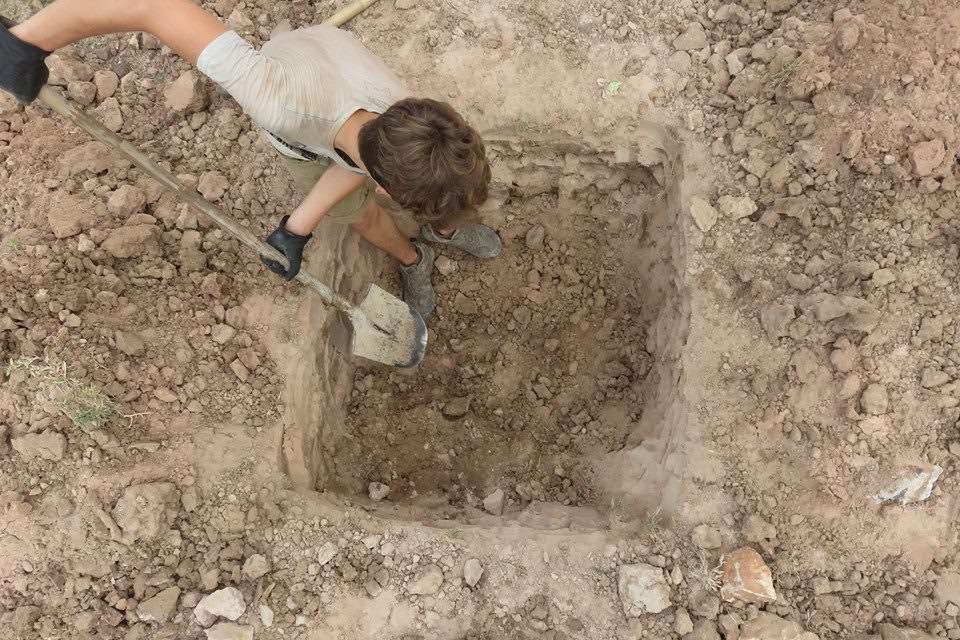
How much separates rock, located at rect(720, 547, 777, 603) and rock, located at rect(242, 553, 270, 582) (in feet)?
5.41

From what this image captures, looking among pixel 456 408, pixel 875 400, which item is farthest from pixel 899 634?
pixel 456 408

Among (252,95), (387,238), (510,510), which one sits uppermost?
(252,95)

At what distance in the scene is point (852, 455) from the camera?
2.30 m

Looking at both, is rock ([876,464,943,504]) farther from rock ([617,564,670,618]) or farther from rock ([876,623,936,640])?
rock ([617,564,670,618])

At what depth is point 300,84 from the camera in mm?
1991

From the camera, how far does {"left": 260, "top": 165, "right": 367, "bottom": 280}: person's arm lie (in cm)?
230

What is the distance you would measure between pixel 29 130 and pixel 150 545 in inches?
70.7

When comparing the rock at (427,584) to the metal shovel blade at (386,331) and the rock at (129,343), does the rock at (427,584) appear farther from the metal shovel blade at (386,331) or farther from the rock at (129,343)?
the rock at (129,343)

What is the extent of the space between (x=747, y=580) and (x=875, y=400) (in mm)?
796

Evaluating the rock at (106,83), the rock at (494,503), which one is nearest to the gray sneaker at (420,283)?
the rock at (494,503)

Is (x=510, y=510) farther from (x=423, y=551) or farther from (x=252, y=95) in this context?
(x=252, y=95)

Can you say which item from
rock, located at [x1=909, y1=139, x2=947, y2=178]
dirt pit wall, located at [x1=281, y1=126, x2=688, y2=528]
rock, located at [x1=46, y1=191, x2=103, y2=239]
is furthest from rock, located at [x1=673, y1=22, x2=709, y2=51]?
rock, located at [x1=46, y1=191, x2=103, y2=239]

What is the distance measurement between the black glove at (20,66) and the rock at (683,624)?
2.77 m

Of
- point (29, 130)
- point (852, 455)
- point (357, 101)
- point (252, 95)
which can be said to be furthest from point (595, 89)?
point (29, 130)
